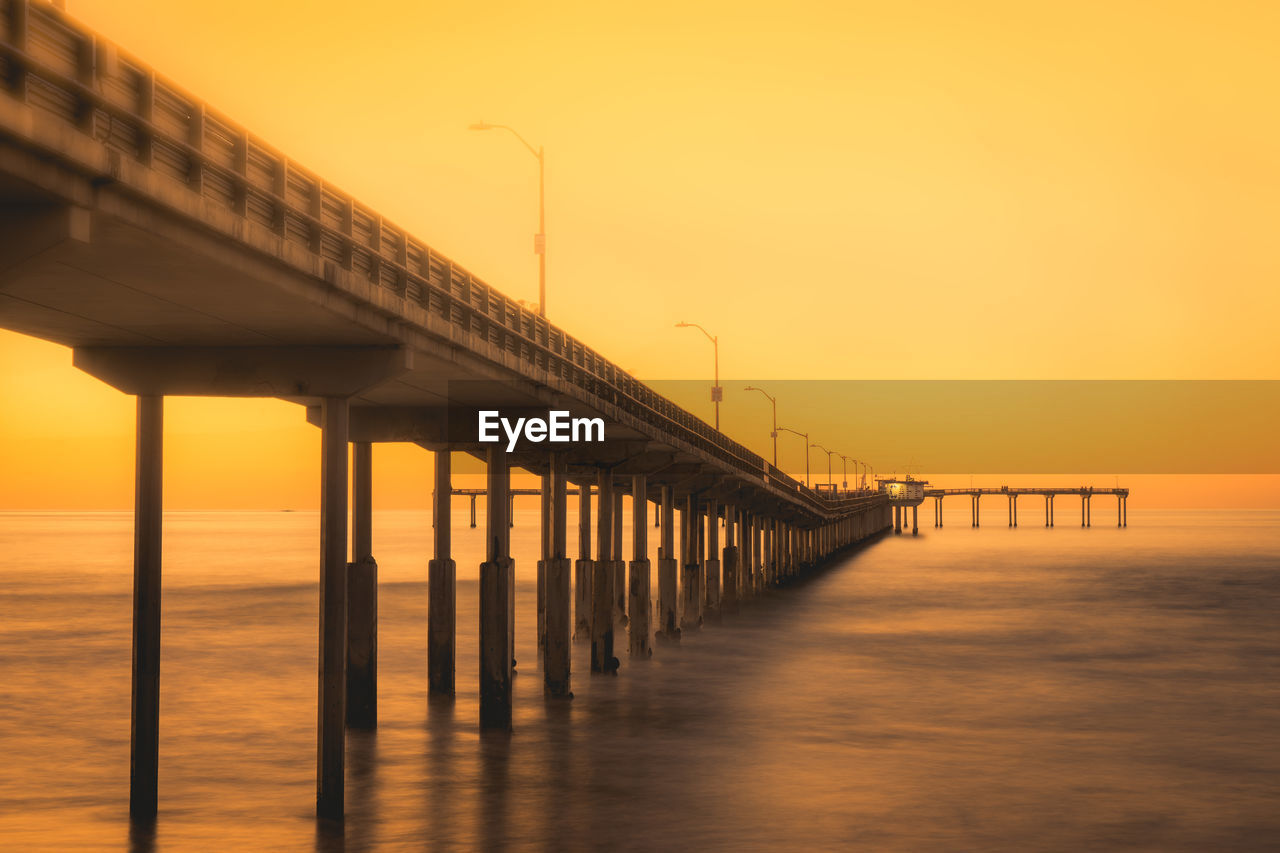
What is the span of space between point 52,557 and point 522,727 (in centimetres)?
13515

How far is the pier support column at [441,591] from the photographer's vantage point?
34375mm

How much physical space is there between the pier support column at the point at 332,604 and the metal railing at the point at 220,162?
2685mm

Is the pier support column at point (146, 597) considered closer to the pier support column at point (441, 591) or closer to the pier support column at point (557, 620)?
the pier support column at point (441, 591)

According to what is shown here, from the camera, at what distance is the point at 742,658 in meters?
47.9

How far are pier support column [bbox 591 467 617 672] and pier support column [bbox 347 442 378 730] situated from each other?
1019 centimetres

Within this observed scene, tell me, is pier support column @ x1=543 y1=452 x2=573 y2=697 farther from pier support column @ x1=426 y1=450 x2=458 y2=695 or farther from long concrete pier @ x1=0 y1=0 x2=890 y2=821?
pier support column @ x1=426 y1=450 x2=458 y2=695

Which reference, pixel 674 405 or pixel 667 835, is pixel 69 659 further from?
pixel 667 835

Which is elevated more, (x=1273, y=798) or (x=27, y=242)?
(x=27, y=242)

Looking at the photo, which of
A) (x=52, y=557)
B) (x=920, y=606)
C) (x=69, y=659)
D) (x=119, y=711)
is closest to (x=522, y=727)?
(x=119, y=711)

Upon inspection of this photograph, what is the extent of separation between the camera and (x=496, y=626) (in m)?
31.1

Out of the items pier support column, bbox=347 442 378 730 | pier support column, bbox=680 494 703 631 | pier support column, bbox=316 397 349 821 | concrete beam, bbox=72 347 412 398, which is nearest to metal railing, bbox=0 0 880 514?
concrete beam, bbox=72 347 412 398

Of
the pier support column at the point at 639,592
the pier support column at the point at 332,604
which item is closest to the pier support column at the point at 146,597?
the pier support column at the point at 332,604

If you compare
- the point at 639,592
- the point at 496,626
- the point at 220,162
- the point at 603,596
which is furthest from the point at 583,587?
the point at 220,162

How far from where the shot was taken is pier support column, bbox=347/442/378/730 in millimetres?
29688
